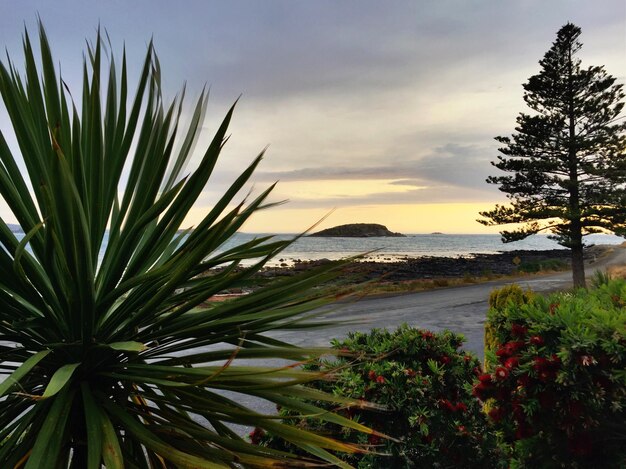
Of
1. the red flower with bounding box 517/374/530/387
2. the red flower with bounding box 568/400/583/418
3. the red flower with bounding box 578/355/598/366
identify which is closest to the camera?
the red flower with bounding box 578/355/598/366

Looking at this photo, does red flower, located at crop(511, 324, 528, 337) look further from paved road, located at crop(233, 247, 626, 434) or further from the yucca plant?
paved road, located at crop(233, 247, 626, 434)

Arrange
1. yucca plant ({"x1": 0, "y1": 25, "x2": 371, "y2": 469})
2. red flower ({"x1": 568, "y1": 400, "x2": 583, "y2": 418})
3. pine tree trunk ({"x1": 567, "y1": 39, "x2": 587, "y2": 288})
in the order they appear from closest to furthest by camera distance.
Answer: yucca plant ({"x1": 0, "y1": 25, "x2": 371, "y2": 469}) → red flower ({"x1": 568, "y1": 400, "x2": 583, "y2": 418}) → pine tree trunk ({"x1": 567, "y1": 39, "x2": 587, "y2": 288})

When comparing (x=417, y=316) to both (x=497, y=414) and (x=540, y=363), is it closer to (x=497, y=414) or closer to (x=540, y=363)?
(x=497, y=414)

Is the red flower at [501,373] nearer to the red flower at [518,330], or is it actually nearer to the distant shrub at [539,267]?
the red flower at [518,330]

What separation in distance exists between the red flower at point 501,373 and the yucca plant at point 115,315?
182 centimetres

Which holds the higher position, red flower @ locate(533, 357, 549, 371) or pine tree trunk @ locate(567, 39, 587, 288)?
pine tree trunk @ locate(567, 39, 587, 288)

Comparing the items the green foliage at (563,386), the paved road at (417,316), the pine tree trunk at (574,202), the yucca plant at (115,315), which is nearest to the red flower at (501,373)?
the green foliage at (563,386)

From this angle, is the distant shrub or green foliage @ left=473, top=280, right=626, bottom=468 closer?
green foliage @ left=473, top=280, right=626, bottom=468

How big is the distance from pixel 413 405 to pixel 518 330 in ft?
3.30

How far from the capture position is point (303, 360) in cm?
242

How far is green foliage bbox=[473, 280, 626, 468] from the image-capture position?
333cm

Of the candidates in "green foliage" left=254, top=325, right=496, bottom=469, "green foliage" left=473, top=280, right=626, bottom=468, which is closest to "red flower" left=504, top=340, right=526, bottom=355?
"green foliage" left=473, top=280, right=626, bottom=468

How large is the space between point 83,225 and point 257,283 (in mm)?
1153

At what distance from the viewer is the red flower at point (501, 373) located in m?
3.70
